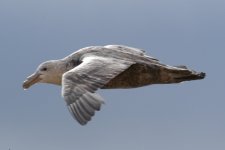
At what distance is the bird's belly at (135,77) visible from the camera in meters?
37.7

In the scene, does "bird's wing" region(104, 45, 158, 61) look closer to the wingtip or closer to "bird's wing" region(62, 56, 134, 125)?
the wingtip

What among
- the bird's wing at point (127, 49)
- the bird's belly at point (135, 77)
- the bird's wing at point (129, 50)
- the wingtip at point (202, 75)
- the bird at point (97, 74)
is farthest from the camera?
the bird's wing at point (127, 49)

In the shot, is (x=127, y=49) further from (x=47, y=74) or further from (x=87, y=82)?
(x=87, y=82)

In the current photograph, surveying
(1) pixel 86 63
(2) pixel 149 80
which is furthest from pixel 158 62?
(1) pixel 86 63

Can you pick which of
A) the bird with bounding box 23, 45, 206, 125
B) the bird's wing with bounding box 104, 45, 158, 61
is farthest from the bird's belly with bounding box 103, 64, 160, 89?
the bird's wing with bounding box 104, 45, 158, 61

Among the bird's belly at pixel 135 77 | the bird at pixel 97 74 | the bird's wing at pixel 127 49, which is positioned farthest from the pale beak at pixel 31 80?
the bird's belly at pixel 135 77

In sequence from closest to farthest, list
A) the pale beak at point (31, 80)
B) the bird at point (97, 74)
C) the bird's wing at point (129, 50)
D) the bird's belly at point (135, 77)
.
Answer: the bird at point (97, 74) → the bird's belly at point (135, 77) → the bird's wing at point (129, 50) → the pale beak at point (31, 80)

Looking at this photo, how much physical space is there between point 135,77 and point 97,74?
2.84m

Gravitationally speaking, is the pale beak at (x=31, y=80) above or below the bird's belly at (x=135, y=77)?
below

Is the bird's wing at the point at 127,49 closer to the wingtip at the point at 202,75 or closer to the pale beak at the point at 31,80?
the wingtip at the point at 202,75

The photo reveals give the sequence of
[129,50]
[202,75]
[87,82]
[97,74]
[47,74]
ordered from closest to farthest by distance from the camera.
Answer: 1. [87,82]
2. [97,74]
3. [202,75]
4. [47,74]
5. [129,50]

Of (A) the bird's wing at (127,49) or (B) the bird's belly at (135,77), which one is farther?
(A) the bird's wing at (127,49)

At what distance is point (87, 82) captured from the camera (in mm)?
34562

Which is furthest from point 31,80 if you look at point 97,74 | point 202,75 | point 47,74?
point 202,75
